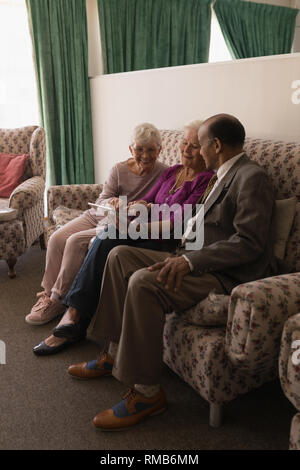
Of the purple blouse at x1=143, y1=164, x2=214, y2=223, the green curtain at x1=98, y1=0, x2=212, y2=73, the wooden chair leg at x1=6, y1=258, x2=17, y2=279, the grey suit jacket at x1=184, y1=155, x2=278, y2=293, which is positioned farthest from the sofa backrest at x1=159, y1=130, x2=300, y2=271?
the green curtain at x1=98, y1=0, x2=212, y2=73

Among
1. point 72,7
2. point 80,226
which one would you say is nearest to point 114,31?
point 72,7

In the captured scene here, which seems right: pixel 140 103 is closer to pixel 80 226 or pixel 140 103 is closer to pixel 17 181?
pixel 17 181

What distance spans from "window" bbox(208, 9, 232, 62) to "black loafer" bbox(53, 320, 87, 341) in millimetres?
4080

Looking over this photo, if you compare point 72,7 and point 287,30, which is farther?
point 287,30

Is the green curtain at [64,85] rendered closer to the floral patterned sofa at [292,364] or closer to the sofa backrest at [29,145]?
the sofa backrest at [29,145]

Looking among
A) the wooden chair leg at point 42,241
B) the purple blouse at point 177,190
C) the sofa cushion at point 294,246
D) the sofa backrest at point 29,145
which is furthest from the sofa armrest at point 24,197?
the sofa cushion at point 294,246

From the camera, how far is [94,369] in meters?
1.88

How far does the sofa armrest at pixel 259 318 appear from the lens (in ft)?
4.38

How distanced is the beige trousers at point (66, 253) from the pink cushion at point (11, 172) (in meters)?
0.99
